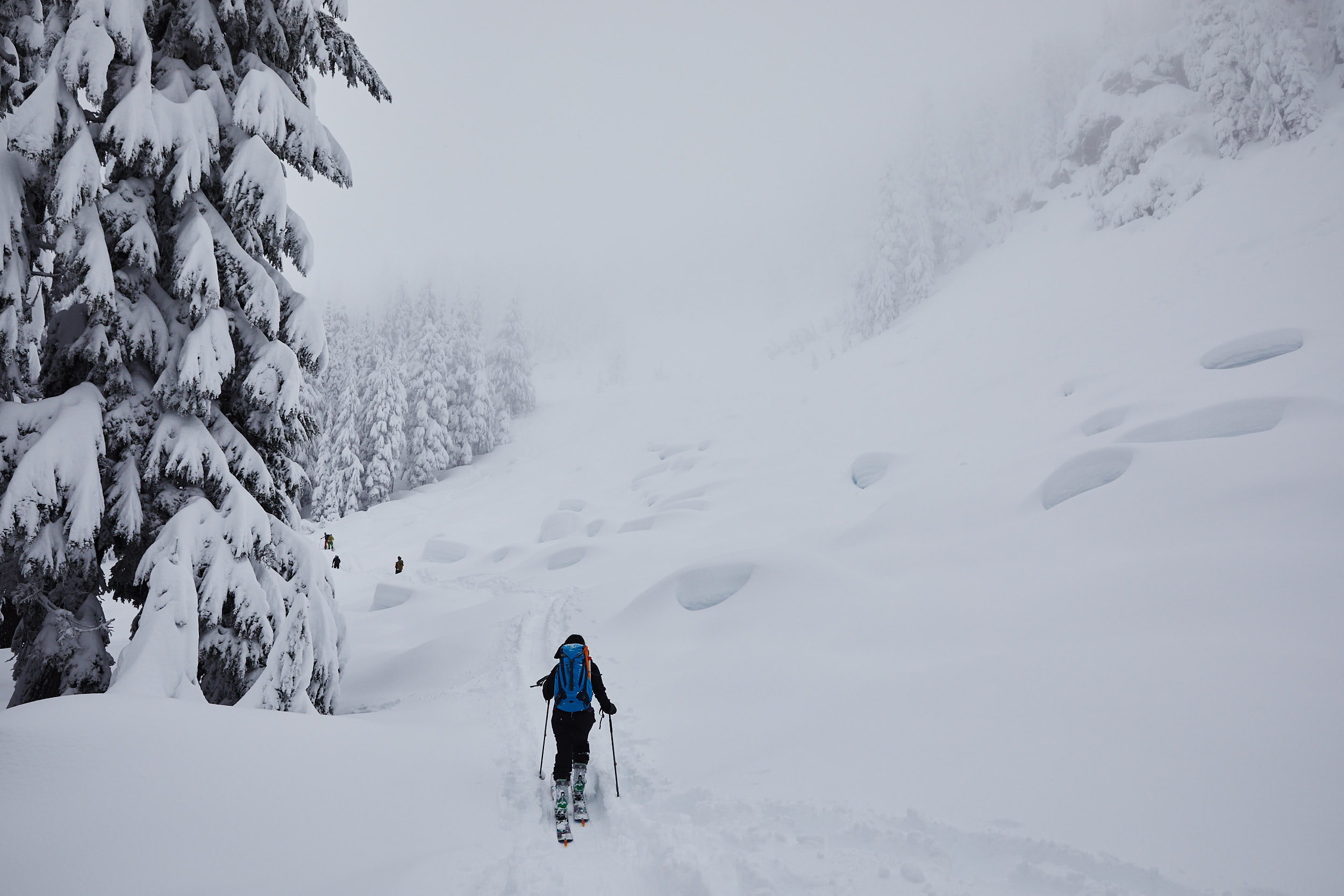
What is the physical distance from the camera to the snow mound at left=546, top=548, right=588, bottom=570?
19.0m

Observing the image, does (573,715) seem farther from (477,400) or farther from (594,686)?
(477,400)

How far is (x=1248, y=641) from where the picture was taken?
5754 mm

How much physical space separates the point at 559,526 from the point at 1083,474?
1862 cm

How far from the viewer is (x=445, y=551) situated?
997 inches

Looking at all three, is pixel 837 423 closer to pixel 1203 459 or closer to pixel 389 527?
pixel 1203 459

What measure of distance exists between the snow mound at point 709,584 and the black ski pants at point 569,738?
6.05 meters

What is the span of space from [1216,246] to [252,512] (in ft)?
113

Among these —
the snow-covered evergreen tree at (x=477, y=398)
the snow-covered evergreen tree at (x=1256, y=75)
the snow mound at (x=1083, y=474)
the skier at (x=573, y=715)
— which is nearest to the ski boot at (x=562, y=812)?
the skier at (x=573, y=715)

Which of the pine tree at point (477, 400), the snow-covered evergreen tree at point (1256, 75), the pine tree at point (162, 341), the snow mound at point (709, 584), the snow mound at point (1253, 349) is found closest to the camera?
the pine tree at point (162, 341)

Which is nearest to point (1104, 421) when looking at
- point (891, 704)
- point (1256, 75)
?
point (891, 704)

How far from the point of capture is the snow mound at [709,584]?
1152 centimetres

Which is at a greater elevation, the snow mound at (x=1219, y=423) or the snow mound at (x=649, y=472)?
the snow mound at (x=649, y=472)

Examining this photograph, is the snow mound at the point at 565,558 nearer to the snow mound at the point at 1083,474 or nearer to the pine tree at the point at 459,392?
the snow mound at the point at 1083,474

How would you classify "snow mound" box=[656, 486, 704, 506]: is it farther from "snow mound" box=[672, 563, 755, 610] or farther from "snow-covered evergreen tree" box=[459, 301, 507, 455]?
"snow-covered evergreen tree" box=[459, 301, 507, 455]
